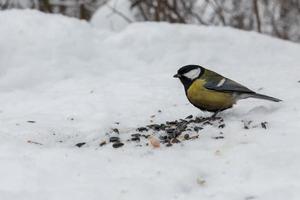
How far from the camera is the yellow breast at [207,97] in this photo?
4516mm

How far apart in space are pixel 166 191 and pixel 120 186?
0.77 feet

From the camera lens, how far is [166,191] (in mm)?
3123

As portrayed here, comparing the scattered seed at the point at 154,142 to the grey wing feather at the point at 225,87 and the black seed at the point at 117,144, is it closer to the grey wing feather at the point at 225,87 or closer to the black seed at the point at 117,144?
the black seed at the point at 117,144

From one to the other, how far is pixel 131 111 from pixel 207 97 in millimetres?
693

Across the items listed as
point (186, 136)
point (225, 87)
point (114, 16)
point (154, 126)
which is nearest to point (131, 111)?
point (154, 126)

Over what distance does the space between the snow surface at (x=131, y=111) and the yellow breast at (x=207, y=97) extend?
11cm

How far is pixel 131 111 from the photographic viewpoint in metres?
4.93

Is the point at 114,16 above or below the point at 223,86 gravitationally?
below

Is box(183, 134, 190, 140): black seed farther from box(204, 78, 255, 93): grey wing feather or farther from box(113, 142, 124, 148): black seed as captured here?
box(204, 78, 255, 93): grey wing feather

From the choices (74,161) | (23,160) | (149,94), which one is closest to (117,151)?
(74,161)

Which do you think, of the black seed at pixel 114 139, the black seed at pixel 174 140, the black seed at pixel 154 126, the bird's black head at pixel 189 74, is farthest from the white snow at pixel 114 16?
the black seed at pixel 174 140

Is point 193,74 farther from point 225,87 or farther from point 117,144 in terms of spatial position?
point 117,144

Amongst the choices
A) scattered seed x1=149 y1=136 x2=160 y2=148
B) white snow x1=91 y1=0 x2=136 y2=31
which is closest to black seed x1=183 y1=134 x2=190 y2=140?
scattered seed x1=149 y1=136 x2=160 y2=148

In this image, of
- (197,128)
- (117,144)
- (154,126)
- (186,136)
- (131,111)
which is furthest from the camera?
(131,111)
